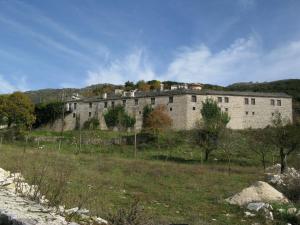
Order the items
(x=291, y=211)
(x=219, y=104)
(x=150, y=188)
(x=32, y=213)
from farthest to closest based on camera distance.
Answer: (x=219, y=104) < (x=150, y=188) < (x=291, y=211) < (x=32, y=213)

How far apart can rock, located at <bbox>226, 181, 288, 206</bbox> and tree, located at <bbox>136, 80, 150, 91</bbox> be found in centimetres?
8131

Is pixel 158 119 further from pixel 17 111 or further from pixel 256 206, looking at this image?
pixel 256 206

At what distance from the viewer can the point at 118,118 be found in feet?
234

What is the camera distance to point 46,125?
79.4 meters

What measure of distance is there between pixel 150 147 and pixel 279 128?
2056 cm

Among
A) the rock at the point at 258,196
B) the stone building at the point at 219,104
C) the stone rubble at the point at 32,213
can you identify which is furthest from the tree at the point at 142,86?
the stone rubble at the point at 32,213

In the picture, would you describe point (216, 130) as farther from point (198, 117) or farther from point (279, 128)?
point (198, 117)

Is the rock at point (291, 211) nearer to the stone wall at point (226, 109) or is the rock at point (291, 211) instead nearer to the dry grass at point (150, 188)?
the dry grass at point (150, 188)

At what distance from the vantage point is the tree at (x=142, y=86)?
99.6 m

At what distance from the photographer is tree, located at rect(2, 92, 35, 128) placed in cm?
6681

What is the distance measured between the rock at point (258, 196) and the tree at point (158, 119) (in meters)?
47.9

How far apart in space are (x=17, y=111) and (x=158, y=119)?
2356 centimetres

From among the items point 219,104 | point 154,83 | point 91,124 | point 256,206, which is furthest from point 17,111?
point 256,206

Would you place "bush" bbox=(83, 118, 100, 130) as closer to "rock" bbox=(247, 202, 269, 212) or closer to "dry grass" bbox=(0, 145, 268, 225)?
"dry grass" bbox=(0, 145, 268, 225)
